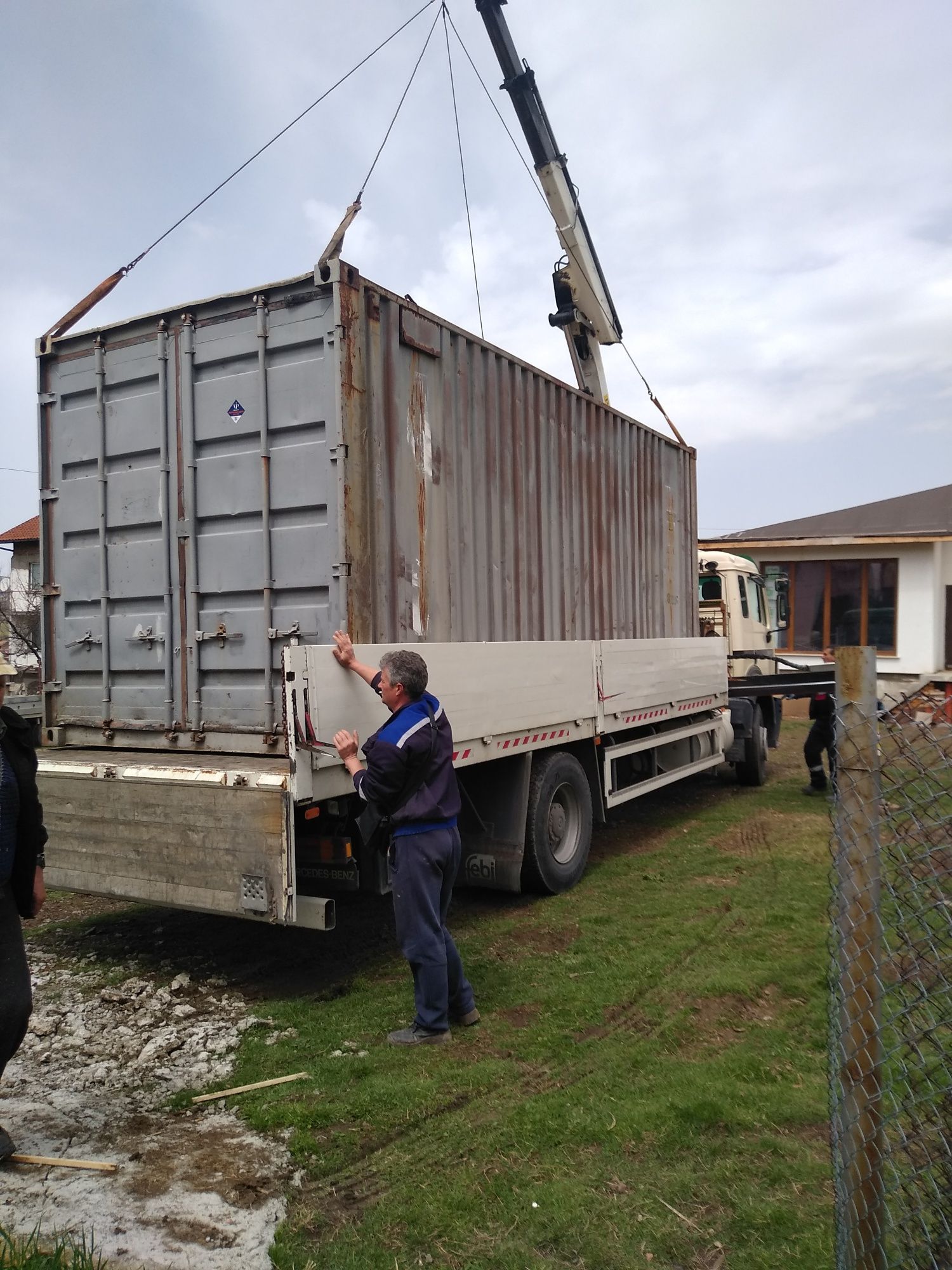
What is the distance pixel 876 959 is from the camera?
2107 mm

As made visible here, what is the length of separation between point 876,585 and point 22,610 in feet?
65.9

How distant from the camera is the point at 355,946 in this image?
5.62 meters

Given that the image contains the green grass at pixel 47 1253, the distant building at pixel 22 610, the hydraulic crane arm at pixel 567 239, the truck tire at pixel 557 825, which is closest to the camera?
the green grass at pixel 47 1253

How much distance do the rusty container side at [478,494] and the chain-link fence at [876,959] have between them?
9.79ft

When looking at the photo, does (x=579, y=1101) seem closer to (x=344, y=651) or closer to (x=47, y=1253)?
(x=47, y=1253)

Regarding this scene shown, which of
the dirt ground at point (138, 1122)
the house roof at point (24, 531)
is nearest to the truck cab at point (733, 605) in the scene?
the dirt ground at point (138, 1122)

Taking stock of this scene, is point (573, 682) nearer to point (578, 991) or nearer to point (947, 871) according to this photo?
point (578, 991)

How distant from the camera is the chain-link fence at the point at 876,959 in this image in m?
2.13

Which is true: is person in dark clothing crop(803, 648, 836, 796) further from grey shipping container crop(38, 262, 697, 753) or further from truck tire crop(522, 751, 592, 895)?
grey shipping container crop(38, 262, 697, 753)

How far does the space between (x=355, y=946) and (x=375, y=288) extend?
373 cm

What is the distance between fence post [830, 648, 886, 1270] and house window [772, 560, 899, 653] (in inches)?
658

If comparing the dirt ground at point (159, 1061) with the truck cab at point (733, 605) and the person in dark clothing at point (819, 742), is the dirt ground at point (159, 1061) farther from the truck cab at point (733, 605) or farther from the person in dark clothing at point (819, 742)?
the truck cab at point (733, 605)

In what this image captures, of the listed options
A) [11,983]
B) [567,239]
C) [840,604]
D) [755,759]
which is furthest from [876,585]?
[11,983]

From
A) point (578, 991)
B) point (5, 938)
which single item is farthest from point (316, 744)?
point (578, 991)
